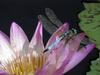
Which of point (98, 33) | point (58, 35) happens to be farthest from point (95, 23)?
point (58, 35)

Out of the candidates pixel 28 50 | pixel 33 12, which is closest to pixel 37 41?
pixel 28 50

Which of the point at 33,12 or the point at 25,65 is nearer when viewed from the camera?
the point at 25,65

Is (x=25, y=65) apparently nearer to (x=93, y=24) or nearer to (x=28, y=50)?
(x=28, y=50)

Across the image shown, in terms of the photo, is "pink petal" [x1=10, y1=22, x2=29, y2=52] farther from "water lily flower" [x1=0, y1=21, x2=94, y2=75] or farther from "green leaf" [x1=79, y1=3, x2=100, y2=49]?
"green leaf" [x1=79, y1=3, x2=100, y2=49]

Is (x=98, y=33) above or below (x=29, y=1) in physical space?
below

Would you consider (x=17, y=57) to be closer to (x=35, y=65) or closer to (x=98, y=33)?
(x=35, y=65)

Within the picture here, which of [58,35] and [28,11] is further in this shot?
[28,11]
